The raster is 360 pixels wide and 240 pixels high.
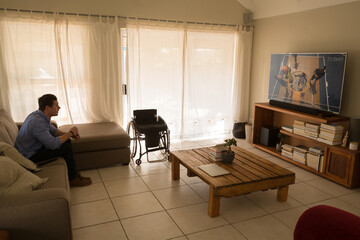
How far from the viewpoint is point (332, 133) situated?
11.5 ft

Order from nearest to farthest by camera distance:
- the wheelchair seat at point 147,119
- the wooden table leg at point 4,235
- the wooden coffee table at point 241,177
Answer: the wooden table leg at point 4,235
the wooden coffee table at point 241,177
the wheelchair seat at point 147,119

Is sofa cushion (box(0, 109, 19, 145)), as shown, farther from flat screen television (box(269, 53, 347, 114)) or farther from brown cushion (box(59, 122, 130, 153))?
flat screen television (box(269, 53, 347, 114))

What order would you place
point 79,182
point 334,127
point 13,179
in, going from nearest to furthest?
point 13,179
point 79,182
point 334,127

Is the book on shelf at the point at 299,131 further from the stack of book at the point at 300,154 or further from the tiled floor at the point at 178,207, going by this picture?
the tiled floor at the point at 178,207

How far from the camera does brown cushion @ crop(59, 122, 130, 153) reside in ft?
12.0

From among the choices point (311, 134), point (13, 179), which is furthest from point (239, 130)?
point (13, 179)

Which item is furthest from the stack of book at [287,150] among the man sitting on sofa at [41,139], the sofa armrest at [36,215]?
the sofa armrest at [36,215]

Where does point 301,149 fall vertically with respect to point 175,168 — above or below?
above

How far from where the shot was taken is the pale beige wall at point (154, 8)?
4031mm

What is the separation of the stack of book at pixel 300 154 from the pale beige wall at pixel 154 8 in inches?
102

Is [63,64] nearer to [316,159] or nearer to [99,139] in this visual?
[99,139]

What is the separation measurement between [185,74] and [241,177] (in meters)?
2.70

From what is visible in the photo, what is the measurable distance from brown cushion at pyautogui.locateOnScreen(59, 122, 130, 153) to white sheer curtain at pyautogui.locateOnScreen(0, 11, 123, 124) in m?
0.55

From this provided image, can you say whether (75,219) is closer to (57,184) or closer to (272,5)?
(57,184)
